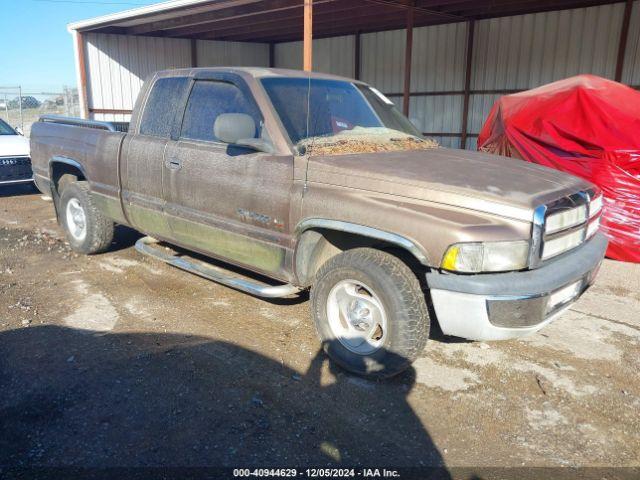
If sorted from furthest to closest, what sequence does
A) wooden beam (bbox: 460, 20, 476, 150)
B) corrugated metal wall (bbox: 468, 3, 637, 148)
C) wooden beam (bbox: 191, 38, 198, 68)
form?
wooden beam (bbox: 191, 38, 198, 68) < wooden beam (bbox: 460, 20, 476, 150) < corrugated metal wall (bbox: 468, 3, 637, 148)

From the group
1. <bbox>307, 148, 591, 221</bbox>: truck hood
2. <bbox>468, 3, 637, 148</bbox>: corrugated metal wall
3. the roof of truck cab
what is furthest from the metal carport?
<bbox>307, 148, 591, 221</bbox>: truck hood

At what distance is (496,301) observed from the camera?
113 inches

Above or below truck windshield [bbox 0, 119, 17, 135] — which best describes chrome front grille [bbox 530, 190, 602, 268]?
below

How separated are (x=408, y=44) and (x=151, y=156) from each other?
902cm

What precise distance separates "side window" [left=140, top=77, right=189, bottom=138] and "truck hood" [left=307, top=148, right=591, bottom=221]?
1750mm

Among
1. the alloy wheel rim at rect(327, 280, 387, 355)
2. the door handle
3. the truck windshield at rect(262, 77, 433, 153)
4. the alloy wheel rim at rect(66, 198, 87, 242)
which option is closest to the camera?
the alloy wheel rim at rect(327, 280, 387, 355)

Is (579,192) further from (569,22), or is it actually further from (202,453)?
(569,22)

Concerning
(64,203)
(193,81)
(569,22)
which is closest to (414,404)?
(193,81)

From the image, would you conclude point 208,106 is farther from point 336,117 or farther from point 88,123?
point 88,123

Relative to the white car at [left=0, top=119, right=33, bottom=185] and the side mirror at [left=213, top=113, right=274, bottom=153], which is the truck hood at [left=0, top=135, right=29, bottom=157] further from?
the side mirror at [left=213, top=113, right=274, bottom=153]

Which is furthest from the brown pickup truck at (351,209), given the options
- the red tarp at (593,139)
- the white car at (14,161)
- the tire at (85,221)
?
the white car at (14,161)

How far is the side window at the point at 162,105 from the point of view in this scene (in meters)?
4.65

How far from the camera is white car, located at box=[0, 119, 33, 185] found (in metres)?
9.52

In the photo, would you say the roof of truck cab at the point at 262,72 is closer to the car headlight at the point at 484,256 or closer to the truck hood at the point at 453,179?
the truck hood at the point at 453,179
